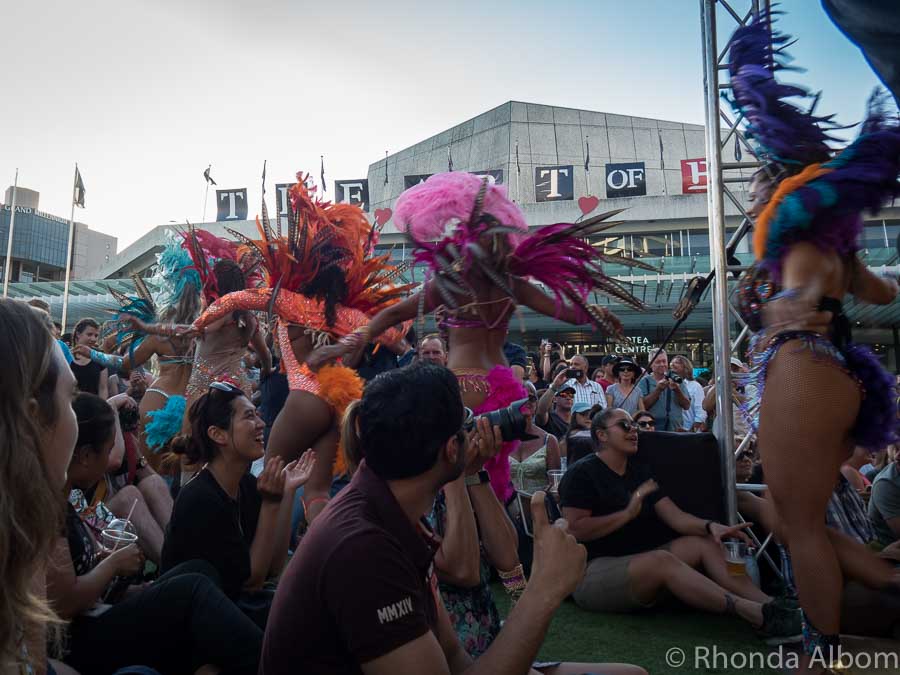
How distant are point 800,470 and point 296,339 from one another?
264 cm

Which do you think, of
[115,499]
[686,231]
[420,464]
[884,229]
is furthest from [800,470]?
[686,231]

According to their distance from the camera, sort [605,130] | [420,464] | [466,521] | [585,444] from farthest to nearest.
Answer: [605,130] → [585,444] → [466,521] → [420,464]

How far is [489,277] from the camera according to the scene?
2715 millimetres

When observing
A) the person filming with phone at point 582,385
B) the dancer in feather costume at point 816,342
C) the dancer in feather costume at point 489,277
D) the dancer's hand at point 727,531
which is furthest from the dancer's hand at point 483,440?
the person filming with phone at point 582,385

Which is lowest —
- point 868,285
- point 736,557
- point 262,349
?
point 736,557

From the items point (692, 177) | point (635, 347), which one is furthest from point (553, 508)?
point (692, 177)

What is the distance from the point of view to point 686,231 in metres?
24.5

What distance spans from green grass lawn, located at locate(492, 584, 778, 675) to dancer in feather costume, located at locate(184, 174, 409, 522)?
143 cm

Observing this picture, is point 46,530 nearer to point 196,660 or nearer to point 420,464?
point 420,464

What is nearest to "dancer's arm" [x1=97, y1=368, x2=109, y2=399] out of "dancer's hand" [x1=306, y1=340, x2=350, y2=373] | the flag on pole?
"dancer's hand" [x1=306, y1=340, x2=350, y2=373]

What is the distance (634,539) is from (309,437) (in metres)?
1.99

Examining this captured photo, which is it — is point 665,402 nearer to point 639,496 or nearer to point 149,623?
point 639,496

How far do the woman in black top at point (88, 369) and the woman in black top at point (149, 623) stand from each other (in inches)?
143

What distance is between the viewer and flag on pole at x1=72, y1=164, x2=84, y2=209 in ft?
70.6
